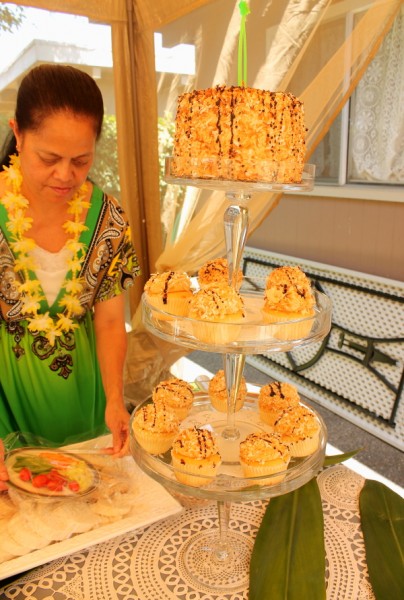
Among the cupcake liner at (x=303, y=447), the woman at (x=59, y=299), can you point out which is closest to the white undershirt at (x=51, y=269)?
the woman at (x=59, y=299)

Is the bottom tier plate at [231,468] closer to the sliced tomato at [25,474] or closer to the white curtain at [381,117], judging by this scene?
the sliced tomato at [25,474]

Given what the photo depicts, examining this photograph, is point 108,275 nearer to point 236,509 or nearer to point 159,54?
point 236,509

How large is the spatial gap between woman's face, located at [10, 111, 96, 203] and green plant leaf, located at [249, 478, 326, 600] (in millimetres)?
796

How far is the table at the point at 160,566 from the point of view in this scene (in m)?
0.75

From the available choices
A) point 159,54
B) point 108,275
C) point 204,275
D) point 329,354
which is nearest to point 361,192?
point 329,354

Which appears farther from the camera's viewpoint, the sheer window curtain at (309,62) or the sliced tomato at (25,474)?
the sheer window curtain at (309,62)

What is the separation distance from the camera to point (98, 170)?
7.38ft

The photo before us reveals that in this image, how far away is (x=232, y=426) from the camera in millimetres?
874

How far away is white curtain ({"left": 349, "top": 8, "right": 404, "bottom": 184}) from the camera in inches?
93.1

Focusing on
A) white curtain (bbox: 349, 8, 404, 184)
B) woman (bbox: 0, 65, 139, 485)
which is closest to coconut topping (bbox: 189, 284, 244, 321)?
woman (bbox: 0, 65, 139, 485)

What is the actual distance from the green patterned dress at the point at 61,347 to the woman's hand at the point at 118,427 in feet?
0.42

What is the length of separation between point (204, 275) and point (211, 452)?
0.35m

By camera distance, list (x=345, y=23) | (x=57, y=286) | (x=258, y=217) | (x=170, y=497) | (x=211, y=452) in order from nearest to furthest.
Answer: (x=211, y=452)
(x=170, y=497)
(x=57, y=286)
(x=345, y=23)
(x=258, y=217)

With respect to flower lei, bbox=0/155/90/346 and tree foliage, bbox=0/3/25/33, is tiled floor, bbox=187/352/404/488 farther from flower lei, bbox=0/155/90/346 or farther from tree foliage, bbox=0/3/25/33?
tree foliage, bbox=0/3/25/33
